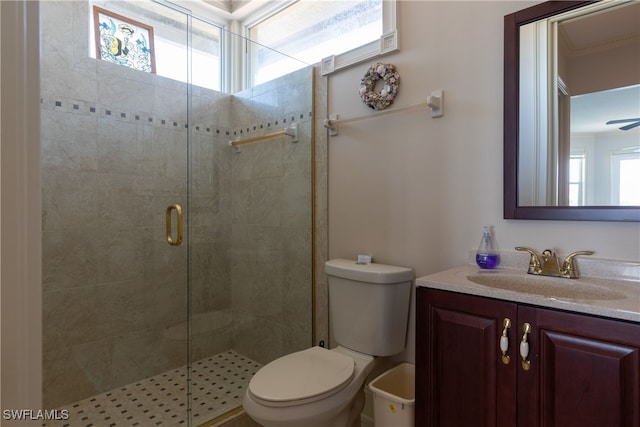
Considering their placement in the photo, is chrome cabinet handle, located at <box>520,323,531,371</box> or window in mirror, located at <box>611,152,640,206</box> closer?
chrome cabinet handle, located at <box>520,323,531,371</box>

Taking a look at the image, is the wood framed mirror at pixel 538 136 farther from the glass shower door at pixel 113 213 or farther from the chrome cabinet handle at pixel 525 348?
the glass shower door at pixel 113 213

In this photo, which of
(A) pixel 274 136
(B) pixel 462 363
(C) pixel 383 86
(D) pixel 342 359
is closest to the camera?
(B) pixel 462 363

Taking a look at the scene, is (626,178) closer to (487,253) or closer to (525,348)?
(487,253)

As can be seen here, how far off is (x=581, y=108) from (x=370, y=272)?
3.49 ft

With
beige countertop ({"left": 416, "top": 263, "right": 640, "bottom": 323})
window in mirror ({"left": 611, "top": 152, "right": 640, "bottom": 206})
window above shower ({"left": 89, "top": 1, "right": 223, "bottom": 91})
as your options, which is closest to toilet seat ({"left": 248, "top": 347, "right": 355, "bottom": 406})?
beige countertop ({"left": 416, "top": 263, "right": 640, "bottom": 323})

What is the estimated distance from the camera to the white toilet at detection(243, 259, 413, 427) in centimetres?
133

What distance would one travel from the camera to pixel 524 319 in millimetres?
1054

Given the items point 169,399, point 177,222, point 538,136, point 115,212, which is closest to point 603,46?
point 538,136

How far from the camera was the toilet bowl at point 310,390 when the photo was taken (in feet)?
4.29

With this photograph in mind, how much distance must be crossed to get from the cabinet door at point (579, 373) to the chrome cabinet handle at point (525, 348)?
0.5 inches

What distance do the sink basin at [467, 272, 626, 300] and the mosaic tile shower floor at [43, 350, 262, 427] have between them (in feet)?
4.92

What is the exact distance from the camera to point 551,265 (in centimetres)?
134

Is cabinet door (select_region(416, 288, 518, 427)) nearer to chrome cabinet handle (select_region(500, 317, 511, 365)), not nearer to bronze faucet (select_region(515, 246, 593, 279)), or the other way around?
chrome cabinet handle (select_region(500, 317, 511, 365))

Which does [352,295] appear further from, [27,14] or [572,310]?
[27,14]
